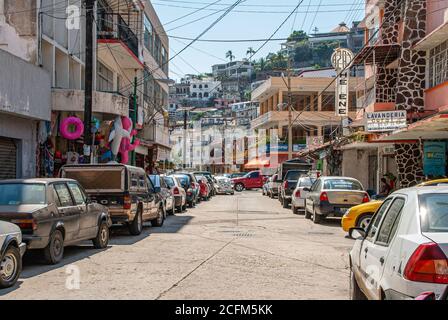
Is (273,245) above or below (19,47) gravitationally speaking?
below

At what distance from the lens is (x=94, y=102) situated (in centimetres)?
2528

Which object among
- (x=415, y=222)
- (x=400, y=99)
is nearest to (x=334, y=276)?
(x=415, y=222)

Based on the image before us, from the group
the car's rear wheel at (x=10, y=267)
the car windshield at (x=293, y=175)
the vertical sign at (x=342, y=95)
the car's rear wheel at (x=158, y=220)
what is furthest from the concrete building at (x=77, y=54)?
the car's rear wheel at (x=10, y=267)

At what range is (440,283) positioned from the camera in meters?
4.52

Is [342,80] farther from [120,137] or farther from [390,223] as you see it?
[390,223]

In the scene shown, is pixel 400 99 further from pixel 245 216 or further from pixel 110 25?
pixel 110 25

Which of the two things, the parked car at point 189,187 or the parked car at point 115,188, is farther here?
the parked car at point 189,187

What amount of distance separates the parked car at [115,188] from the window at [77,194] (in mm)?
2421

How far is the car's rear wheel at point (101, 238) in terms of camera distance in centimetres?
1311

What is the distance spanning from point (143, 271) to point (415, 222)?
587cm

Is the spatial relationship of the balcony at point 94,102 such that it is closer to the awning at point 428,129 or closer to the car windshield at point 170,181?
the car windshield at point 170,181

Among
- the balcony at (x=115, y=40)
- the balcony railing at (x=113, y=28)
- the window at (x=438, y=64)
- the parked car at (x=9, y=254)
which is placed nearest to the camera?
the parked car at (x=9, y=254)

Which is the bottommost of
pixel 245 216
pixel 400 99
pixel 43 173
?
pixel 245 216

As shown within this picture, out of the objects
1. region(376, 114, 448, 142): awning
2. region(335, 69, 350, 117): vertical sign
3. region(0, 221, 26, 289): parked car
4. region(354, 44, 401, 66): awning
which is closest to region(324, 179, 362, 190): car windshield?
region(376, 114, 448, 142): awning
